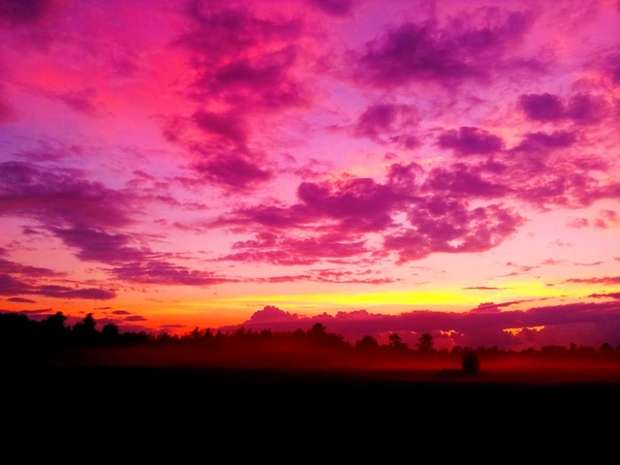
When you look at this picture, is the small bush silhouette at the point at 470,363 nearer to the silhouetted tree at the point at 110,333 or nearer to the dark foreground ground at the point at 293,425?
the dark foreground ground at the point at 293,425

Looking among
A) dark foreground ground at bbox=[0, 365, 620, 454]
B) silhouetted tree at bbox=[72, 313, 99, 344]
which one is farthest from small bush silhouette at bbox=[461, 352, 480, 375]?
silhouetted tree at bbox=[72, 313, 99, 344]

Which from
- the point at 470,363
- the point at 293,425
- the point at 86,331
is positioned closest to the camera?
the point at 293,425

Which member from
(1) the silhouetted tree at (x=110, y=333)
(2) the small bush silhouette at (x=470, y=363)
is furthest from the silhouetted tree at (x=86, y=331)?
(2) the small bush silhouette at (x=470, y=363)

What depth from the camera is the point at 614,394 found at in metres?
37.6

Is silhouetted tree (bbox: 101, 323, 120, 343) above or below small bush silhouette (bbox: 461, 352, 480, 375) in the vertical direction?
above

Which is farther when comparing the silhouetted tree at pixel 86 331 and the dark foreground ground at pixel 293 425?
the silhouetted tree at pixel 86 331

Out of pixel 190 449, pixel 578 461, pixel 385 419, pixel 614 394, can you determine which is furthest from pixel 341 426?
pixel 614 394

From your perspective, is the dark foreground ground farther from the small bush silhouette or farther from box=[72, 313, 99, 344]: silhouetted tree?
box=[72, 313, 99, 344]: silhouetted tree

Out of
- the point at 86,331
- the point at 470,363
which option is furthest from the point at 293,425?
the point at 86,331

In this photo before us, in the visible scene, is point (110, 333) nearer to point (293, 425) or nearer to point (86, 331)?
point (86, 331)

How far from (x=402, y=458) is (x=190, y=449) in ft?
22.1

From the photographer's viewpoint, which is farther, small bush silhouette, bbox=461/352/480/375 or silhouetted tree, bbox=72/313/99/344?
silhouetted tree, bbox=72/313/99/344

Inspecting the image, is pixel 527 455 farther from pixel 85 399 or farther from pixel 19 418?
pixel 85 399

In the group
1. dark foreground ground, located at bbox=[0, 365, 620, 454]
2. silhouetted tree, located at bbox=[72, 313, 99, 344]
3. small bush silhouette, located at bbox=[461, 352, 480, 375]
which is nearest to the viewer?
dark foreground ground, located at bbox=[0, 365, 620, 454]
